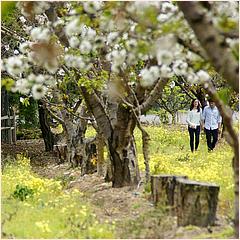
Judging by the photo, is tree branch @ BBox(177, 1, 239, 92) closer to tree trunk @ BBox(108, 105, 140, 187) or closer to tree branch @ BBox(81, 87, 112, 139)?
tree trunk @ BBox(108, 105, 140, 187)

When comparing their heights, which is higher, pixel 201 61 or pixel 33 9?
pixel 33 9

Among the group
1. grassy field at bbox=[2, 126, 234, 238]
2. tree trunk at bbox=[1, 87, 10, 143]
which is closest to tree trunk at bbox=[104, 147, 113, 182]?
grassy field at bbox=[2, 126, 234, 238]

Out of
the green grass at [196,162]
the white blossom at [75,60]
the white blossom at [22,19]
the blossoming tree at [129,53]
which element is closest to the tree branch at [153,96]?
the blossoming tree at [129,53]

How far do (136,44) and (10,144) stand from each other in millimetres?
18671

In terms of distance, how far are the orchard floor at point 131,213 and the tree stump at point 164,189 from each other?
0.17 meters

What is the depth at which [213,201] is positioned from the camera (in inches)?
291


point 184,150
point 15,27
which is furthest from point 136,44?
point 184,150

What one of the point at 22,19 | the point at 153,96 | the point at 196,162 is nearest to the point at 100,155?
the point at 196,162

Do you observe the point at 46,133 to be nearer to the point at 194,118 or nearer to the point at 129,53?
the point at 194,118

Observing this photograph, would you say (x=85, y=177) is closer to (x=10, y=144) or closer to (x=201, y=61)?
(x=201, y=61)

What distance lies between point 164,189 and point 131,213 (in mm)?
792

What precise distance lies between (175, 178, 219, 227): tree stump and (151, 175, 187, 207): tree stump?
497 mm

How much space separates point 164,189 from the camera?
8.38 metres

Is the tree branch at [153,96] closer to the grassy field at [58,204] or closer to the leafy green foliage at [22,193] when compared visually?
the grassy field at [58,204]
